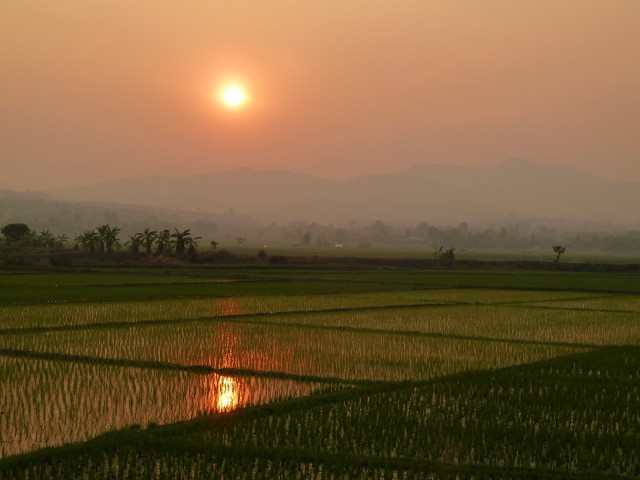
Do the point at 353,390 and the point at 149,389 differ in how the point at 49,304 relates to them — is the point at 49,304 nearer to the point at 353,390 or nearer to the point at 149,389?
the point at 149,389

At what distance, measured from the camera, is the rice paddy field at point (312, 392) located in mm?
6762

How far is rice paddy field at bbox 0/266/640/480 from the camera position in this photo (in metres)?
6.76

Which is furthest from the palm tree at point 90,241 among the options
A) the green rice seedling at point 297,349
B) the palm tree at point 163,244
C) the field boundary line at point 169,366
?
the field boundary line at point 169,366

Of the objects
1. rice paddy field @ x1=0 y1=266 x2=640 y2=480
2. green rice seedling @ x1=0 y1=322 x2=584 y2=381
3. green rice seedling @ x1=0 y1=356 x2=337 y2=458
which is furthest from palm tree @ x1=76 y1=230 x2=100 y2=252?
green rice seedling @ x1=0 y1=356 x2=337 y2=458

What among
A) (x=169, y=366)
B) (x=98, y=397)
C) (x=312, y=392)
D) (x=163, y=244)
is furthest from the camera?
(x=163, y=244)

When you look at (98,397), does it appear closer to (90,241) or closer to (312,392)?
(312,392)

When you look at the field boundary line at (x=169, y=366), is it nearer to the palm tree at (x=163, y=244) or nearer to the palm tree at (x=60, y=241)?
the palm tree at (x=163, y=244)

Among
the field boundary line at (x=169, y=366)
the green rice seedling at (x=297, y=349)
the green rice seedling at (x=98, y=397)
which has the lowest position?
the green rice seedling at (x=98, y=397)

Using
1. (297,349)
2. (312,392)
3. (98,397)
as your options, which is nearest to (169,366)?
(98,397)

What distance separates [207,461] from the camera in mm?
6680

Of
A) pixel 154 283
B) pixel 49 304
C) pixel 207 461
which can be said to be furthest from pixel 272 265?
pixel 207 461

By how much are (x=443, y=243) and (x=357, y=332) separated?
18283cm

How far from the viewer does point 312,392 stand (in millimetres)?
9836

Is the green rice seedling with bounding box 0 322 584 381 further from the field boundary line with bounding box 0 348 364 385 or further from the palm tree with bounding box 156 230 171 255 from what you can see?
the palm tree with bounding box 156 230 171 255
